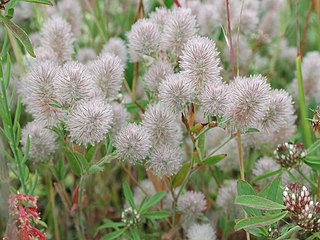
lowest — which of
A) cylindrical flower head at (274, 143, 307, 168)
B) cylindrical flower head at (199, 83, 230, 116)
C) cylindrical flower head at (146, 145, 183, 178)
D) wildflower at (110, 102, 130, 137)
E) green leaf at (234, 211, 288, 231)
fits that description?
green leaf at (234, 211, 288, 231)

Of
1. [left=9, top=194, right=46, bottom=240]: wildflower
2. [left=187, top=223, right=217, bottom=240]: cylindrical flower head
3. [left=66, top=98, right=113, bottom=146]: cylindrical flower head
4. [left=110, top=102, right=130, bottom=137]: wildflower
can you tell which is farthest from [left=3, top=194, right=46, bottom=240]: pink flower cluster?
[left=187, top=223, right=217, bottom=240]: cylindrical flower head

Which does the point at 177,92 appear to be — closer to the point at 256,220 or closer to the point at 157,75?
the point at 157,75

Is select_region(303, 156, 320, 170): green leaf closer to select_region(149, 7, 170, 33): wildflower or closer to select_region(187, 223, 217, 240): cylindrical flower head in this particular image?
select_region(187, 223, 217, 240): cylindrical flower head

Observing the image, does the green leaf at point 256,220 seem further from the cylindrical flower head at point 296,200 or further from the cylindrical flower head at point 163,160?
the cylindrical flower head at point 163,160

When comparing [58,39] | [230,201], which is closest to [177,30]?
[58,39]

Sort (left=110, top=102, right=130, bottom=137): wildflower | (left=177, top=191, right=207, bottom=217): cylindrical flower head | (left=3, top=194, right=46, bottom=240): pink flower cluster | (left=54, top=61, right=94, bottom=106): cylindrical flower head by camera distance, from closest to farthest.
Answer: (left=3, top=194, right=46, bottom=240): pink flower cluster, (left=54, top=61, right=94, bottom=106): cylindrical flower head, (left=110, top=102, right=130, bottom=137): wildflower, (left=177, top=191, right=207, bottom=217): cylindrical flower head

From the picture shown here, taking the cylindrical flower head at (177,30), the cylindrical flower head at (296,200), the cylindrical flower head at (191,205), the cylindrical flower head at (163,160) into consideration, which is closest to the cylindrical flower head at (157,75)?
the cylindrical flower head at (177,30)

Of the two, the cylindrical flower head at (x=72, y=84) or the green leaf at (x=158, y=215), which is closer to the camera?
the cylindrical flower head at (x=72, y=84)
